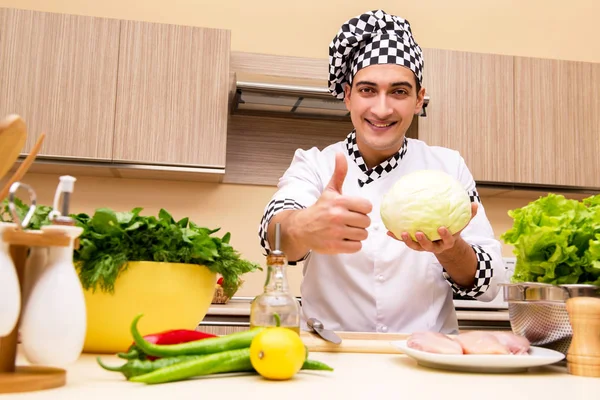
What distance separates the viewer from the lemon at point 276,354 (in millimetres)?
777

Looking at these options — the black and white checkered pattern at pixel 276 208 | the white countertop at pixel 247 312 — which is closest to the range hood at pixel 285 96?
the white countertop at pixel 247 312

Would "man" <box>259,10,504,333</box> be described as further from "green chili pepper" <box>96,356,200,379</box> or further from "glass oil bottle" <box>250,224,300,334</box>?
"green chili pepper" <box>96,356,200,379</box>

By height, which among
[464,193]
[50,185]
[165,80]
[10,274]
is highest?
[165,80]

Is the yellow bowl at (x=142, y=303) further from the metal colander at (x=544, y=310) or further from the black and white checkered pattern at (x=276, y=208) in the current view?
the metal colander at (x=544, y=310)

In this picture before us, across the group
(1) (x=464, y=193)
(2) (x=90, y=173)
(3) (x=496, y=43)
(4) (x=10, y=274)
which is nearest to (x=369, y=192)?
(1) (x=464, y=193)

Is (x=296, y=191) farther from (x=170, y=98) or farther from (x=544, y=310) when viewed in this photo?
(x=170, y=98)

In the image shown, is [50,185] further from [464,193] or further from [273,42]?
[464,193]

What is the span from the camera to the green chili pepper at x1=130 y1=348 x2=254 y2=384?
0.75 meters

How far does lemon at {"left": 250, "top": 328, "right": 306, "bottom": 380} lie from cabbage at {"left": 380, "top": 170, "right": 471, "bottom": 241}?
1.64 feet

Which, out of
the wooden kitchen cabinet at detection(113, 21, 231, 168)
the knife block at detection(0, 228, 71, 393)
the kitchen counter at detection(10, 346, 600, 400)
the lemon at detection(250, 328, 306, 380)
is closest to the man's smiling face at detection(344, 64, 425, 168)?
the kitchen counter at detection(10, 346, 600, 400)

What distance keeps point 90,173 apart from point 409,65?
6.35 feet

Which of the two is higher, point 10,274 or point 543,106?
point 543,106

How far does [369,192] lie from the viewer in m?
1.74

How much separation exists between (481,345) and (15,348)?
65 centimetres
